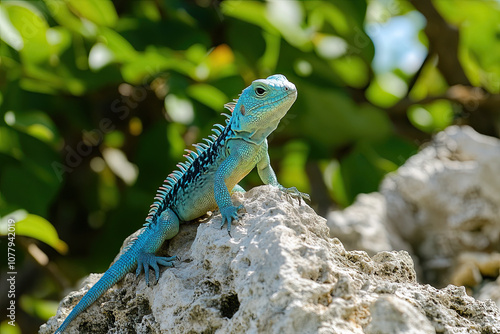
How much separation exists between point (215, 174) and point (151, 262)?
59 centimetres

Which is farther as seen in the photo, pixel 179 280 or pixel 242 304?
pixel 179 280

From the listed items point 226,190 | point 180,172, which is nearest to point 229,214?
point 226,190

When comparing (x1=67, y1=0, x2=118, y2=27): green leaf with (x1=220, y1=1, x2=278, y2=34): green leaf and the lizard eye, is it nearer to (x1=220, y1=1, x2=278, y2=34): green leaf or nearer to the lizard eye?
(x1=220, y1=1, x2=278, y2=34): green leaf

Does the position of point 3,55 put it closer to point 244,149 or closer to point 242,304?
point 244,149

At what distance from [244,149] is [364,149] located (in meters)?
3.30

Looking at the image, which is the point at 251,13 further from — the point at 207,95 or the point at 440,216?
the point at 440,216

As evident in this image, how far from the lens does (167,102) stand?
226 inches

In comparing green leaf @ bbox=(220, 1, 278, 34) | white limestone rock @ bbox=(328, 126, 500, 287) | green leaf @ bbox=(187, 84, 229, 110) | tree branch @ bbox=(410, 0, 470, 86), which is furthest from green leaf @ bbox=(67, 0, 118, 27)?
tree branch @ bbox=(410, 0, 470, 86)

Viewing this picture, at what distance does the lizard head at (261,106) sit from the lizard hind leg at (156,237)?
617 mm

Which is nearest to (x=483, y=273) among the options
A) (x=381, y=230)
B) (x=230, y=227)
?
(x=381, y=230)

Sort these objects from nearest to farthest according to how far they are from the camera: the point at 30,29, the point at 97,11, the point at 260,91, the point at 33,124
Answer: the point at 260,91 → the point at 33,124 → the point at 30,29 → the point at 97,11

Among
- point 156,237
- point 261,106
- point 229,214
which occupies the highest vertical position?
point 261,106

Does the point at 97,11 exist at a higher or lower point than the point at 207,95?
higher

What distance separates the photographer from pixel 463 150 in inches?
208
